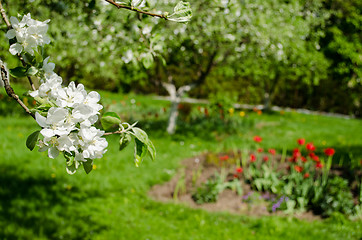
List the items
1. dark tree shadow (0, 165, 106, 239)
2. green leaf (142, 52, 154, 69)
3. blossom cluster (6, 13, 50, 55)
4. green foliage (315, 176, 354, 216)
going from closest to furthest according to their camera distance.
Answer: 1. blossom cluster (6, 13, 50, 55)
2. green leaf (142, 52, 154, 69)
3. dark tree shadow (0, 165, 106, 239)
4. green foliage (315, 176, 354, 216)

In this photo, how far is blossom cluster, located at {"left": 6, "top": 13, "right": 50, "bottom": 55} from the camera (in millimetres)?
1339

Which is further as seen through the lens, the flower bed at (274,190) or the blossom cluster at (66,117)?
the flower bed at (274,190)

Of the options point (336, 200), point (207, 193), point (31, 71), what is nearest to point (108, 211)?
point (207, 193)

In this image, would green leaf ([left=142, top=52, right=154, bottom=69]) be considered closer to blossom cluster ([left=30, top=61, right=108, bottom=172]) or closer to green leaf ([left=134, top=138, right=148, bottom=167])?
green leaf ([left=134, top=138, right=148, bottom=167])

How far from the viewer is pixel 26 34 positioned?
1.35 metres

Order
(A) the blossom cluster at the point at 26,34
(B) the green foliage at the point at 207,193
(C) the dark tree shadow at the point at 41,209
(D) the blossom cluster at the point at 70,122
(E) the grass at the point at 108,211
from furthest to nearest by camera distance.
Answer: (B) the green foliage at the point at 207,193 → (E) the grass at the point at 108,211 → (C) the dark tree shadow at the point at 41,209 → (A) the blossom cluster at the point at 26,34 → (D) the blossom cluster at the point at 70,122

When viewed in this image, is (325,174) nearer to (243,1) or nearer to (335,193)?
(335,193)

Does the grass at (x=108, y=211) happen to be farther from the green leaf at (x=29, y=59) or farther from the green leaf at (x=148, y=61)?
the green leaf at (x=29, y=59)

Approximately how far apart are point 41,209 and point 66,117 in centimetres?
333

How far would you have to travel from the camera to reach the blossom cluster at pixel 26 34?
4.39 ft

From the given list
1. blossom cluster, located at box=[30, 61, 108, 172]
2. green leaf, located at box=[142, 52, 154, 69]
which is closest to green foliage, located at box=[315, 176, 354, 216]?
green leaf, located at box=[142, 52, 154, 69]

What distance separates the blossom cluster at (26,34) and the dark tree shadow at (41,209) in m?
2.70

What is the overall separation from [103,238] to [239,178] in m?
2.52

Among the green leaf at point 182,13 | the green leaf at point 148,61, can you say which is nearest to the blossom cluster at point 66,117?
the green leaf at point 182,13
